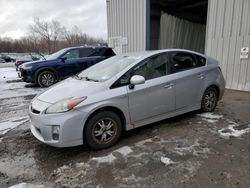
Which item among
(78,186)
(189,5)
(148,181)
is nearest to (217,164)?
(148,181)

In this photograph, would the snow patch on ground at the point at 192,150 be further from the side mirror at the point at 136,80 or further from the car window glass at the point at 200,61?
the car window glass at the point at 200,61

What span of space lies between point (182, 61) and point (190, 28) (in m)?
11.3

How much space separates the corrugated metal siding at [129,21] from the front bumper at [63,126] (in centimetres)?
798

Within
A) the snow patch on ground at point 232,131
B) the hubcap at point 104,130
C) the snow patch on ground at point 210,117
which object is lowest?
the snow patch on ground at point 232,131

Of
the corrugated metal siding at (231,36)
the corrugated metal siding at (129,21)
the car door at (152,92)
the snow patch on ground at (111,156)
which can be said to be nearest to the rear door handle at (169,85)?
the car door at (152,92)

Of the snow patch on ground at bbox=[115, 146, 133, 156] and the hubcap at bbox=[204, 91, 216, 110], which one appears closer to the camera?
the snow patch on ground at bbox=[115, 146, 133, 156]

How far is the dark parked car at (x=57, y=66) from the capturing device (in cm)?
864

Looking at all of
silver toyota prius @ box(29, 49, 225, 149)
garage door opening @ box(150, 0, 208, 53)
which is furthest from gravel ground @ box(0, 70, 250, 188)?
garage door opening @ box(150, 0, 208, 53)

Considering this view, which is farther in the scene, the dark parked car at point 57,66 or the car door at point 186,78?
the dark parked car at point 57,66

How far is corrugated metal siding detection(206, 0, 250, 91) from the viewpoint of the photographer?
22.5ft

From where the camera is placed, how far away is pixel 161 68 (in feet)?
12.9

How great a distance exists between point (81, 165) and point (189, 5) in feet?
40.7

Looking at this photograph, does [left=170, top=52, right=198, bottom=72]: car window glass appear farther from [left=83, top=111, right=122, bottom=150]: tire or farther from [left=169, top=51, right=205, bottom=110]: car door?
[left=83, top=111, right=122, bottom=150]: tire

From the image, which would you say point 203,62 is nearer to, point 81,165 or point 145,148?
point 145,148
